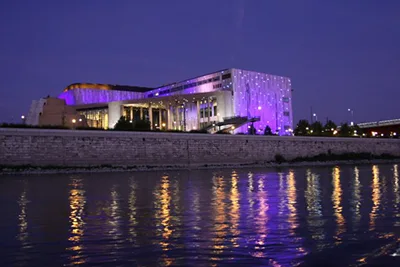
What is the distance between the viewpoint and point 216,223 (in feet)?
33.8

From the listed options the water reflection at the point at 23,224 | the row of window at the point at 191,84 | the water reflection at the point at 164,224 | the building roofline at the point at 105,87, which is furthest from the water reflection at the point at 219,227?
the building roofline at the point at 105,87

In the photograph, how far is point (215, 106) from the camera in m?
98.1

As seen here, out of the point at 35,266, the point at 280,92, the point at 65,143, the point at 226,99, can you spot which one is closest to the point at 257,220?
the point at 35,266

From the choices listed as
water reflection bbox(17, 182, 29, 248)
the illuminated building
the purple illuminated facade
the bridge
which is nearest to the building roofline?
the illuminated building

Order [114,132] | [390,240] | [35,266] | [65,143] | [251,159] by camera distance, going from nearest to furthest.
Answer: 1. [35,266]
2. [390,240]
3. [65,143]
4. [114,132]
5. [251,159]

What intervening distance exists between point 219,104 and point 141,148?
49.7 metres

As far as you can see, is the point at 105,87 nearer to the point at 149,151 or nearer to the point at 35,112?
the point at 35,112

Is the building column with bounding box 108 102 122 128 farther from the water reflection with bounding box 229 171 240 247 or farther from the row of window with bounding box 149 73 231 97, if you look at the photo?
the water reflection with bounding box 229 171 240 247

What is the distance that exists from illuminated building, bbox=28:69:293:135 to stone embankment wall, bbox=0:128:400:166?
2652 cm

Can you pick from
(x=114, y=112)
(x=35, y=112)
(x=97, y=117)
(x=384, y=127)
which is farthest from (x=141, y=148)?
(x=384, y=127)

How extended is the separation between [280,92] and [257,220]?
95.8 metres

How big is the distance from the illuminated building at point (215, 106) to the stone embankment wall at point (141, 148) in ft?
87.0

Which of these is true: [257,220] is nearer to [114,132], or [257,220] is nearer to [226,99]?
[114,132]

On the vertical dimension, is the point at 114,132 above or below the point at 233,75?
below
